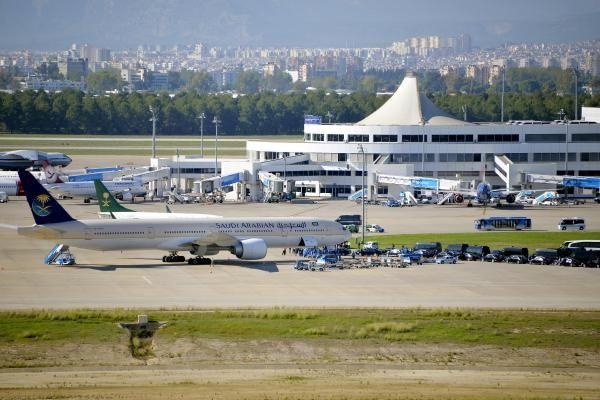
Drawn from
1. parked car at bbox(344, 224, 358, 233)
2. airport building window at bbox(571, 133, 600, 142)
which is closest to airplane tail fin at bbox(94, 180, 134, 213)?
Answer: parked car at bbox(344, 224, 358, 233)

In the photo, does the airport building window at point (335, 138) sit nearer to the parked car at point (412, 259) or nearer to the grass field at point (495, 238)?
the grass field at point (495, 238)

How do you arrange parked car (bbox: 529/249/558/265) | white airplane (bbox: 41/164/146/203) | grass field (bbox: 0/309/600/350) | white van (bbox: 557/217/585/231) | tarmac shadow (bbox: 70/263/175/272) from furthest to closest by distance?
white airplane (bbox: 41/164/146/203), white van (bbox: 557/217/585/231), parked car (bbox: 529/249/558/265), tarmac shadow (bbox: 70/263/175/272), grass field (bbox: 0/309/600/350)

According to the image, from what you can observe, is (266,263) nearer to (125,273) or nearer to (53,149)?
(125,273)

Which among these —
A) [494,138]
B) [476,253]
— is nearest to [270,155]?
[494,138]

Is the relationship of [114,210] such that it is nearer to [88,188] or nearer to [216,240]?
[216,240]

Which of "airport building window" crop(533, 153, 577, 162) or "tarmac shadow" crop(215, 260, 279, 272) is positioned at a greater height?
"airport building window" crop(533, 153, 577, 162)

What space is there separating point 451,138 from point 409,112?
9.40m

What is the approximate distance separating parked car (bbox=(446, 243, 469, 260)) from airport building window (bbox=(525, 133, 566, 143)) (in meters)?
57.8

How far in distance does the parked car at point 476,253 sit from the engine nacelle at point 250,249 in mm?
14694

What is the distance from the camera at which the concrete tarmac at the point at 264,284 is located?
68.8 m

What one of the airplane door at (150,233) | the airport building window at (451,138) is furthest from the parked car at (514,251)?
the airport building window at (451,138)

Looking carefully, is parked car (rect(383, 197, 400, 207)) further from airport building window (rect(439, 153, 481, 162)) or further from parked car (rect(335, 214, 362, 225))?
parked car (rect(335, 214, 362, 225))

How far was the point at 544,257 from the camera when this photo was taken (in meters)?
84.8

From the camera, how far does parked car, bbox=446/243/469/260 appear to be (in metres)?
86.9
